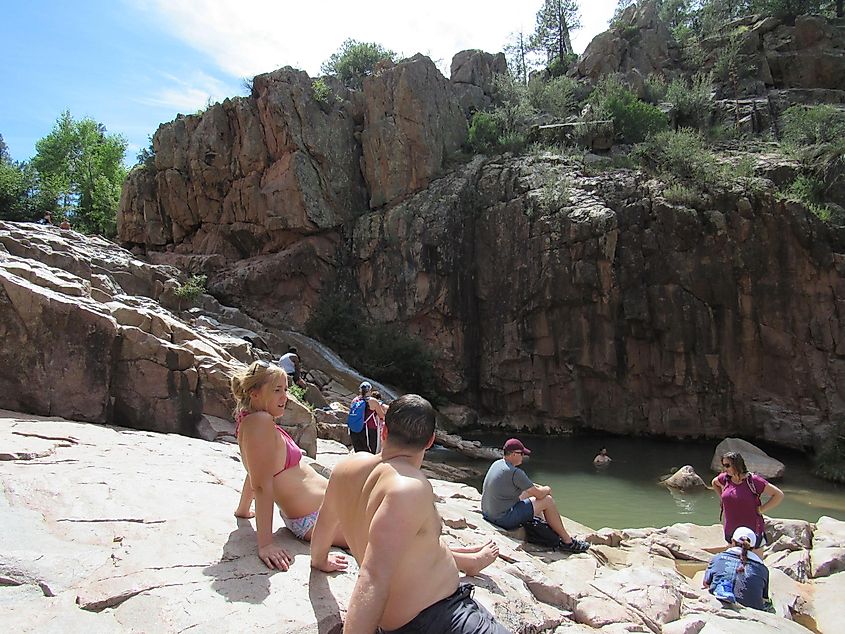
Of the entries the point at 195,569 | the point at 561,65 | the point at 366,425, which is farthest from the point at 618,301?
the point at 561,65

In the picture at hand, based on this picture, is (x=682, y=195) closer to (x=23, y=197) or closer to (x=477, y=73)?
(x=477, y=73)

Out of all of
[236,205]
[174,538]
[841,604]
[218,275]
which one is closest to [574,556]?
[841,604]

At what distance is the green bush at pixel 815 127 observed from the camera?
79.0 ft

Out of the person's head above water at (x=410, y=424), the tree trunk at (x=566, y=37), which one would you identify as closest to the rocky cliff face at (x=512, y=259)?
the person's head above water at (x=410, y=424)

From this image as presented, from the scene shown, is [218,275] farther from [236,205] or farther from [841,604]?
[841,604]

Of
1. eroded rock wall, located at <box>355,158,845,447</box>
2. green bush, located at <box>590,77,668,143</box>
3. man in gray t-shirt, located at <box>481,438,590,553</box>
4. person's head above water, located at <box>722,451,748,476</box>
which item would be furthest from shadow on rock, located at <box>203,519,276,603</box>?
green bush, located at <box>590,77,668,143</box>

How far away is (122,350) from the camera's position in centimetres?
840

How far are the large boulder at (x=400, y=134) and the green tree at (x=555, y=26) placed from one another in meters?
24.3

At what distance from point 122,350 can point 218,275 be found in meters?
19.4

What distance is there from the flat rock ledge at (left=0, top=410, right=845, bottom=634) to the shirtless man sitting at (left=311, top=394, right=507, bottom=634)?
1.90 feet

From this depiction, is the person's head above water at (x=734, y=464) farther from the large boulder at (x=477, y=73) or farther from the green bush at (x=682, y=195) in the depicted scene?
the large boulder at (x=477, y=73)

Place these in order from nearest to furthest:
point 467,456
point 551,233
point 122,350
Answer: point 122,350 < point 467,456 < point 551,233

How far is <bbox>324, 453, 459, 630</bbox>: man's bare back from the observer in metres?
2.36

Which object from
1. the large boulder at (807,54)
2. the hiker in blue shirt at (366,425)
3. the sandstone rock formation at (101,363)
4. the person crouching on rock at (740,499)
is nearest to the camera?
the person crouching on rock at (740,499)
